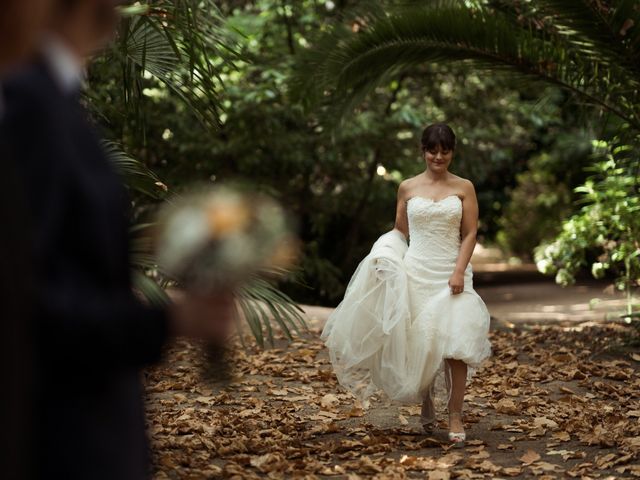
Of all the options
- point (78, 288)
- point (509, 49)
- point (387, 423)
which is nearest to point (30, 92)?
point (78, 288)

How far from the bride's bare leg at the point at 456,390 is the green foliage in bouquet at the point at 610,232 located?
14.5 ft

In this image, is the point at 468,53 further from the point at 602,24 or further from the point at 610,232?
the point at 610,232

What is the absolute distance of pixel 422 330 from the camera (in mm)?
5793

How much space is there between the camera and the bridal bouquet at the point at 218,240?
1940 mm

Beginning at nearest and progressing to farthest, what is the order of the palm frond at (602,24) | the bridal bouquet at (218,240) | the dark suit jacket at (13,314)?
1. the dark suit jacket at (13,314)
2. the bridal bouquet at (218,240)
3. the palm frond at (602,24)

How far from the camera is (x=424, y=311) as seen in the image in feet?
19.2

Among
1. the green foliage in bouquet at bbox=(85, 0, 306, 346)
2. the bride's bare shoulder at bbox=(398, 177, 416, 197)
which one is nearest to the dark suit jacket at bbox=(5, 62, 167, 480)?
the green foliage in bouquet at bbox=(85, 0, 306, 346)

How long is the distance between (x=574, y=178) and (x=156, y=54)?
15773 millimetres

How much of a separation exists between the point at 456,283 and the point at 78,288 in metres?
4.29

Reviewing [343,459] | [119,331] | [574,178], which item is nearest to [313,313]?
[343,459]

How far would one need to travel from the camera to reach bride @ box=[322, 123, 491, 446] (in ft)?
18.9

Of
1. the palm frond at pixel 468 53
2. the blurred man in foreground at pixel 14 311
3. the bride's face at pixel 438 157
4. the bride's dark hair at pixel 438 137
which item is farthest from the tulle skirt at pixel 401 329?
the blurred man in foreground at pixel 14 311

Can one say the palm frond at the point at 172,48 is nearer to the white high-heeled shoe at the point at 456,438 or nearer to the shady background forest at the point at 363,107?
the shady background forest at the point at 363,107

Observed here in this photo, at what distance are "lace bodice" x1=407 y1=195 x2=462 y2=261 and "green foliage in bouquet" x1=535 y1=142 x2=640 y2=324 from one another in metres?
4.13
